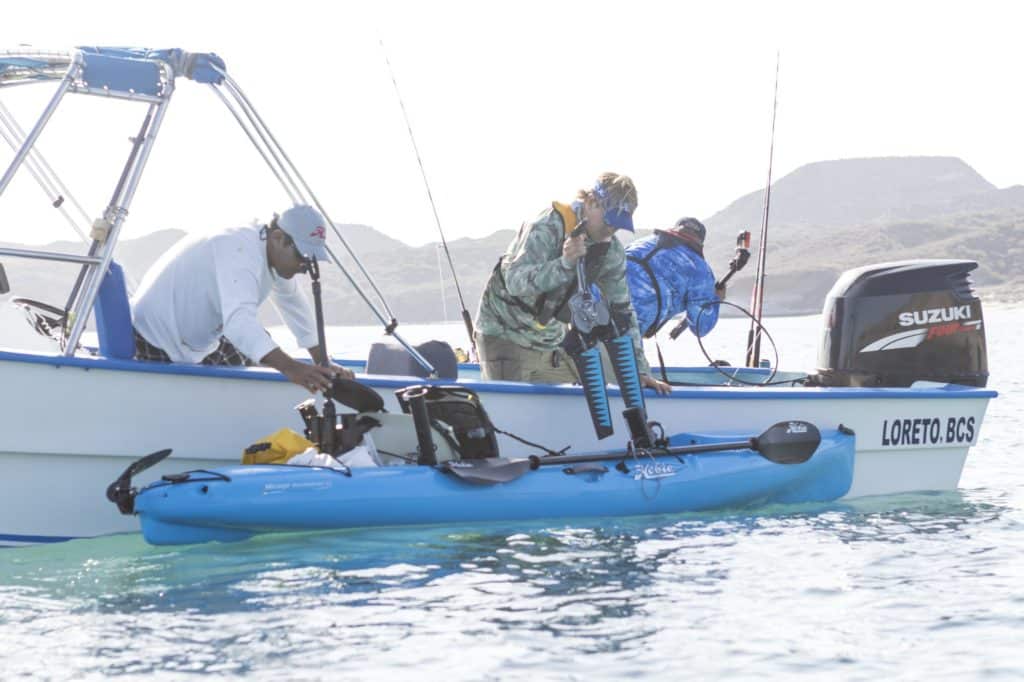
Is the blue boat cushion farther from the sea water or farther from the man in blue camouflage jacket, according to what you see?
the man in blue camouflage jacket

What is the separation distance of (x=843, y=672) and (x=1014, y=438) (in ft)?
28.6

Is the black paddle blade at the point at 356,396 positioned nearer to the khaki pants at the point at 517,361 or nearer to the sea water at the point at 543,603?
the sea water at the point at 543,603

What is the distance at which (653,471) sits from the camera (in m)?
7.02

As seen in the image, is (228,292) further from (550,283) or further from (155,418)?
(550,283)

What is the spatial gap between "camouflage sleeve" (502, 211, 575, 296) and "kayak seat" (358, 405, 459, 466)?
93 centimetres

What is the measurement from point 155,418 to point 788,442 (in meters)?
3.42

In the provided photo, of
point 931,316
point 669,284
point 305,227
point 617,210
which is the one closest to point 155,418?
point 305,227

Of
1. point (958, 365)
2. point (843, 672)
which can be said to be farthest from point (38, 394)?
point (958, 365)

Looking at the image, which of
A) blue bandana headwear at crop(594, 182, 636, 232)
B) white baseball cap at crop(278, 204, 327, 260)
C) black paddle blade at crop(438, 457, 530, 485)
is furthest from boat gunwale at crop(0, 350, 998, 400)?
blue bandana headwear at crop(594, 182, 636, 232)

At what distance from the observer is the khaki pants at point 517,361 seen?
7.40m

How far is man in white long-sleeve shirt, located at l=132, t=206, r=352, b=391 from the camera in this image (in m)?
6.13

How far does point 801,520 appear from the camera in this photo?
23.5ft

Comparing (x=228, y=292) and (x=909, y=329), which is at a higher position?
(x=228, y=292)

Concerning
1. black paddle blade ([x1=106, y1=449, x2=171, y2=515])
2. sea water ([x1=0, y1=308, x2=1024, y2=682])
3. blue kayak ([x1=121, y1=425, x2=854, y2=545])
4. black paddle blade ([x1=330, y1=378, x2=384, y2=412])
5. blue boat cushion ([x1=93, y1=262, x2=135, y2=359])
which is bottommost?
sea water ([x1=0, y1=308, x2=1024, y2=682])
